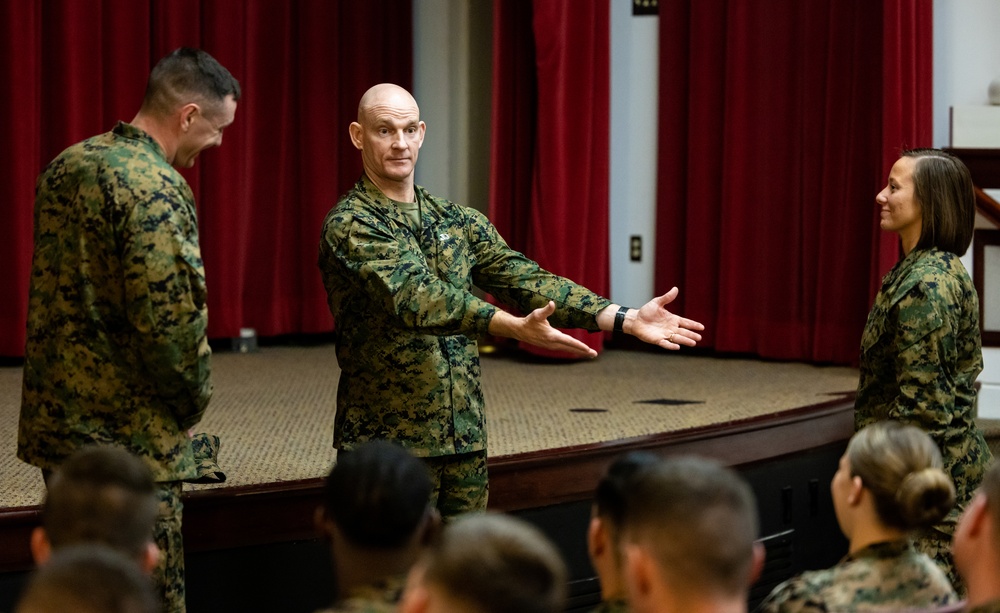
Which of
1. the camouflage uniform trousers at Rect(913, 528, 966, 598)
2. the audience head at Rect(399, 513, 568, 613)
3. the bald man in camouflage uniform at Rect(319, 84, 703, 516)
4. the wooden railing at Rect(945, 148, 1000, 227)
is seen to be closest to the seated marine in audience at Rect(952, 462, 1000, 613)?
the audience head at Rect(399, 513, 568, 613)

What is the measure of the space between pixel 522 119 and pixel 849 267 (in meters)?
1.61

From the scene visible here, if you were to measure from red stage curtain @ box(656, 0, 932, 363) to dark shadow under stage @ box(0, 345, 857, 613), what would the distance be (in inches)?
11.4

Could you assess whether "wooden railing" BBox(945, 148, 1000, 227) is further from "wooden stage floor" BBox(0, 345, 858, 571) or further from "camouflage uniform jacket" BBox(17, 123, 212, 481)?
"camouflage uniform jacket" BBox(17, 123, 212, 481)

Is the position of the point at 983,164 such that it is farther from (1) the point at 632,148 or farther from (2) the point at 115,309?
(2) the point at 115,309

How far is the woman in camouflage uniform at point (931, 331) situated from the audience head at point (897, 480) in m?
0.79

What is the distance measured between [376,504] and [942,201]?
169cm

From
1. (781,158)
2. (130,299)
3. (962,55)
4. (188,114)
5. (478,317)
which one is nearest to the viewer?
(130,299)

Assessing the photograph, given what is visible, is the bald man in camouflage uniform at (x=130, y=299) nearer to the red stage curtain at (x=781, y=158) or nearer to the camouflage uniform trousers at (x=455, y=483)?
the camouflage uniform trousers at (x=455, y=483)

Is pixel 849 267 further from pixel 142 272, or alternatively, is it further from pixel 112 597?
pixel 112 597

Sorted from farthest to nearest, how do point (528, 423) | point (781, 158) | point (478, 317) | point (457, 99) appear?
point (457, 99)
point (781, 158)
point (528, 423)
point (478, 317)

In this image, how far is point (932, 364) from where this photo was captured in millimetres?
2717

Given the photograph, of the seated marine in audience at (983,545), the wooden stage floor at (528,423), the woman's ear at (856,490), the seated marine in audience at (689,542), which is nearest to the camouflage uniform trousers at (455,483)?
the wooden stage floor at (528,423)

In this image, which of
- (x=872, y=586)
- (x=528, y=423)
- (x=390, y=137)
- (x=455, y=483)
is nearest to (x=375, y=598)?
(x=872, y=586)

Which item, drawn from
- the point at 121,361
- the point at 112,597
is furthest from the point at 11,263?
the point at 112,597
